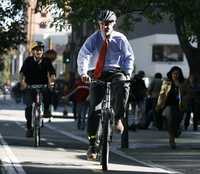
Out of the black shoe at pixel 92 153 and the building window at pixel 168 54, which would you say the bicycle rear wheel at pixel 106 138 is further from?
the building window at pixel 168 54

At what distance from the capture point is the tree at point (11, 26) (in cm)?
2575

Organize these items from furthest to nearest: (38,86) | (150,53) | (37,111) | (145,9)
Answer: (150,53) < (145,9) < (38,86) < (37,111)

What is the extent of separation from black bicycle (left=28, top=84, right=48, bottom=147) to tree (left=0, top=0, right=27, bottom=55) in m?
9.95

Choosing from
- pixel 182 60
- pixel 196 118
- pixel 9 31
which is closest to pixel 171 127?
pixel 196 118

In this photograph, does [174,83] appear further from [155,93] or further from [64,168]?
[155,93]

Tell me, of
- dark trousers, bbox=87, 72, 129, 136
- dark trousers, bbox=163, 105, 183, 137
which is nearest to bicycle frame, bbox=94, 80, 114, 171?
dark trousers, bbox=87, 72, 129, 136

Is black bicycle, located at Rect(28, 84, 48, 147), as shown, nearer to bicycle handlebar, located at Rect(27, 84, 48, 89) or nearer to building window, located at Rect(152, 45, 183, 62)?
bicycle handlebar, located at Rect(27, 84, 48, 89)

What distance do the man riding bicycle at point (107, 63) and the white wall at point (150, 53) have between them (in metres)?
57.6

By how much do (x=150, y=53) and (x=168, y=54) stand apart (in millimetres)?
2587

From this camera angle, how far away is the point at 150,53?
7000 cm

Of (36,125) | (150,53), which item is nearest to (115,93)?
(36,125)

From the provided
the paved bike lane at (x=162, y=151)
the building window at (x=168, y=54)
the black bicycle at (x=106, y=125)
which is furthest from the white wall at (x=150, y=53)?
Answer: the black bicycle at (x=106, y=125)

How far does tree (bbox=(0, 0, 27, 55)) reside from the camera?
25.8 meters

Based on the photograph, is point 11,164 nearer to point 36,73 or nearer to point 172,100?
point 36,73
